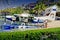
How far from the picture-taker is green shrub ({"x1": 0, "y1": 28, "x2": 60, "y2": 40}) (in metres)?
9.43

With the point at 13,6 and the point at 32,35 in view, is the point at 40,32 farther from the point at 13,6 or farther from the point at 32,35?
the point at 13,6

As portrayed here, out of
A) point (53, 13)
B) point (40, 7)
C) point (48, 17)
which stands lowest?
point (48, 17)

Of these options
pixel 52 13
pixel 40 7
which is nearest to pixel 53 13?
pixel 52 13

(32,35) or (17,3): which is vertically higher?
(17,3)

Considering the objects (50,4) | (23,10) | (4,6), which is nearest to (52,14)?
(50,4)

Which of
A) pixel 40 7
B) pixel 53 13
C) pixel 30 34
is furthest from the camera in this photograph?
pixel 53 13

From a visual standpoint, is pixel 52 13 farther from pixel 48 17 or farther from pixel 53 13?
pixel 48 17

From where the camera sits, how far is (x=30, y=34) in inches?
385

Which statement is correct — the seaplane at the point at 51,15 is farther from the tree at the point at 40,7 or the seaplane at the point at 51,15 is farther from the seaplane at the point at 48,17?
the tree at the point at 40,7

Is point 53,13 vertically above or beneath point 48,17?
above

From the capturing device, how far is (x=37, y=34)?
9922 millimetres

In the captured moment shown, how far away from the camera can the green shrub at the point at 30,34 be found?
943 cm

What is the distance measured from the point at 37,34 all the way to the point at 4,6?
2.15 metres

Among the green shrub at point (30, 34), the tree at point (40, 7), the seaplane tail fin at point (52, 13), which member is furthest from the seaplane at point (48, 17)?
the green shrub at point (30, 34)
